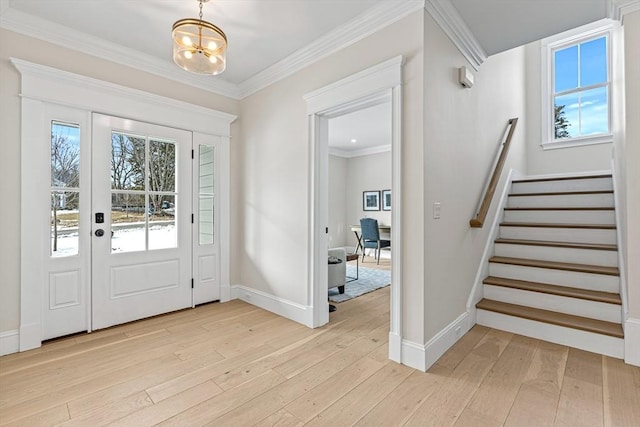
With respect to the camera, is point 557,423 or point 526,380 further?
point 526,380

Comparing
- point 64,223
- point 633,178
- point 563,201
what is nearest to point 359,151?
point 563,201

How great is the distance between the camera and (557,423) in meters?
1.58

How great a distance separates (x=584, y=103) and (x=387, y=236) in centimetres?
387

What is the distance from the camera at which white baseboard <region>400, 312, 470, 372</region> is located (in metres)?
2.10

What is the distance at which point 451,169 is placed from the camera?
2486 millimetres

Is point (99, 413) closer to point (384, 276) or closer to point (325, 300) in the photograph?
point (325, 300)

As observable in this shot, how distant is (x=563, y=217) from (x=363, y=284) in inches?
101

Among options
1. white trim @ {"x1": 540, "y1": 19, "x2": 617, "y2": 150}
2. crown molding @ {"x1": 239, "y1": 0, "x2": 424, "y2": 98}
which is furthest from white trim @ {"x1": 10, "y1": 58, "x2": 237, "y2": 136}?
white trim @ {"x1": 540, "y1": 19, "x2": 617, "y2": 150}

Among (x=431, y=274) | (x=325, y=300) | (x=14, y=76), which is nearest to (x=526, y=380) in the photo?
(x=431, y=274)

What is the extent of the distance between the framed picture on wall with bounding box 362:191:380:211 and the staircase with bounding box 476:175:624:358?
3.57m

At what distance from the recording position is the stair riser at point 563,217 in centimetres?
317

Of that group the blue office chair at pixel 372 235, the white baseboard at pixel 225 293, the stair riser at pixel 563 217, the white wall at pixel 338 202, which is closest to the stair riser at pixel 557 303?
the stair riser at pixel 563 217

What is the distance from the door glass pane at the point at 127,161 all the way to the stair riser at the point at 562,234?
13.2 ft

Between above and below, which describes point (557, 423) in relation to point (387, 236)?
below
